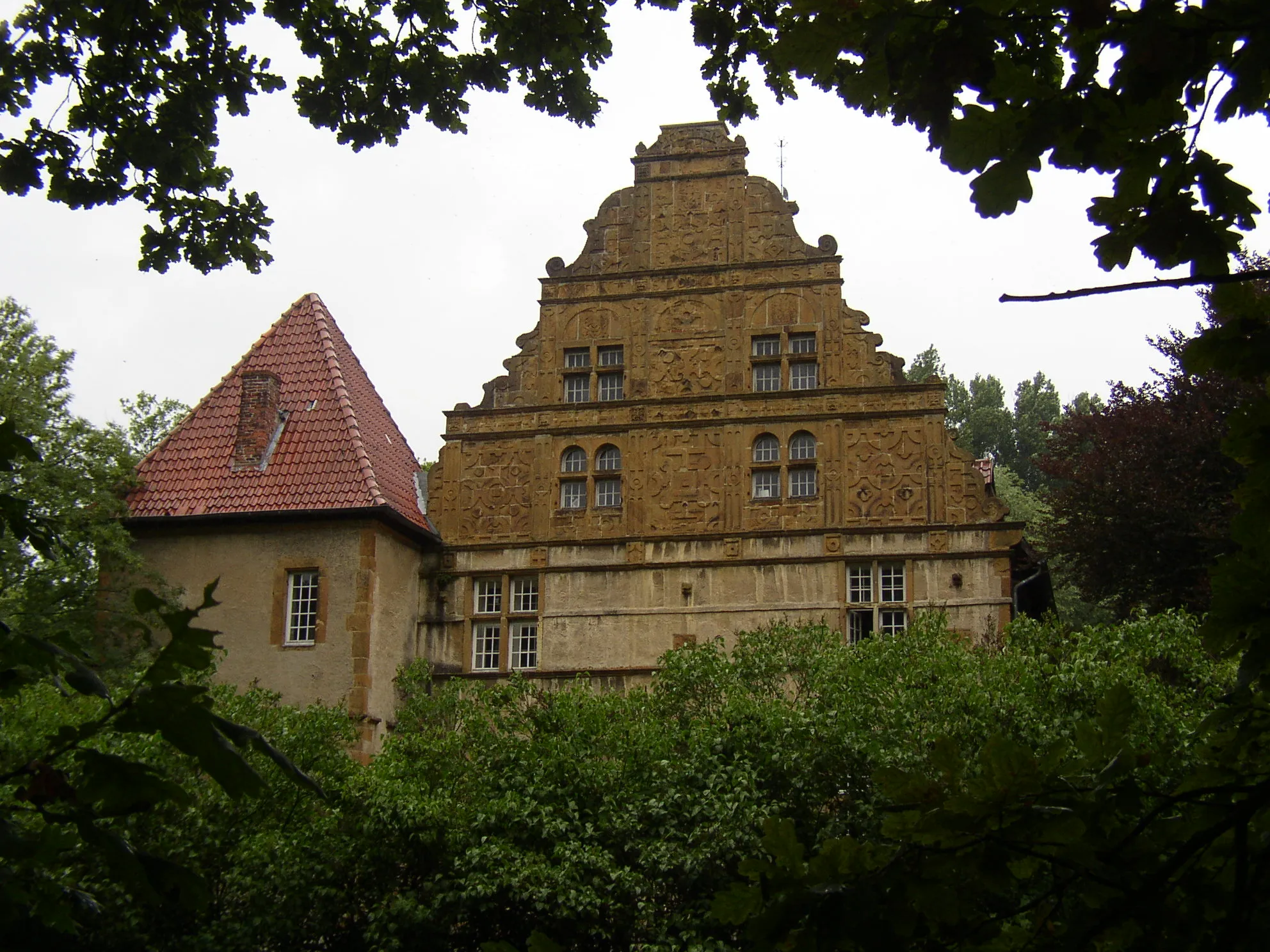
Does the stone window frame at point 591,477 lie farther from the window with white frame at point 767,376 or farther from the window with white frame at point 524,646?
the window with white frame at point 767,376

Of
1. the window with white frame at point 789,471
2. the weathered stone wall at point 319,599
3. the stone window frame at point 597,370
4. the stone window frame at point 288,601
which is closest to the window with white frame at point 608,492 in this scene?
the stone window frame at point 597,370

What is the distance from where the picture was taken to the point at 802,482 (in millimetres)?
21219

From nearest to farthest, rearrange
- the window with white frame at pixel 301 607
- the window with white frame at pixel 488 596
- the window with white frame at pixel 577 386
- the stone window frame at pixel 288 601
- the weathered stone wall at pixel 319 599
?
the weathered stone wall at pixel 319 599
the stone window frame at pixel 288 601
the window with white frame at pixel 301 607
the window with white frame at pixel 488 596
the window with white frame at pixel 577 386

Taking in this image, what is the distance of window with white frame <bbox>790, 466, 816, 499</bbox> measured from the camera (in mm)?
21094

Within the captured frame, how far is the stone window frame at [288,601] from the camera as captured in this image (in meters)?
20.3

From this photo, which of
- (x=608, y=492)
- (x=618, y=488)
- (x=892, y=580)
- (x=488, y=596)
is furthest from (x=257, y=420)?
(x=892, y=580)

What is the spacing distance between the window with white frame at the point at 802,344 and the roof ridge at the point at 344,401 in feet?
22.1

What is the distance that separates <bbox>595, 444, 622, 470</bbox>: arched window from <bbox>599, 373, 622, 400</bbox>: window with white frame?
86 cm

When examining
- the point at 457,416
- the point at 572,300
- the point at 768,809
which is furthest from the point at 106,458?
the point at 768,809

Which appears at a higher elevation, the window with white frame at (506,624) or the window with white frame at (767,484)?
the window with white frame at (767,484)

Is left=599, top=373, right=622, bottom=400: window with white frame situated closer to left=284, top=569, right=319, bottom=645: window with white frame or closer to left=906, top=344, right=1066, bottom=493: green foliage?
left=284, top=569, right=319, bottom=645: window with white frame

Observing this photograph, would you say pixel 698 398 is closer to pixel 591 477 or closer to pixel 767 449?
pixel 767 449

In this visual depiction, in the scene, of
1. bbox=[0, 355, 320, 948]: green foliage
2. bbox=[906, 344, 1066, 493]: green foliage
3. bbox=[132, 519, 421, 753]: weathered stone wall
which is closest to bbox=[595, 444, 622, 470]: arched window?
bbox=[132, 519, 421, 753]: weathered stone wall

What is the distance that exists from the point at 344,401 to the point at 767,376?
267 inches
